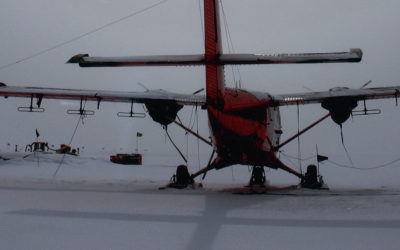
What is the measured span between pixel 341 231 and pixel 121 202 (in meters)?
6.32

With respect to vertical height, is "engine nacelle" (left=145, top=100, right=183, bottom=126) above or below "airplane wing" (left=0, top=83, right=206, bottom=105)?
below

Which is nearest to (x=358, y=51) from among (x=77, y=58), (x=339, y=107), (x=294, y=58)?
(x=294, y=58)

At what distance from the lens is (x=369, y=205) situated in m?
9.95

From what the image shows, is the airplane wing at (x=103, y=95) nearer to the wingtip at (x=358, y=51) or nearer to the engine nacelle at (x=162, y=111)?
the engine nacelle at (x=162, y=111)

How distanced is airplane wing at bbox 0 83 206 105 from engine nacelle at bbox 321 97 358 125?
5736 millimetres

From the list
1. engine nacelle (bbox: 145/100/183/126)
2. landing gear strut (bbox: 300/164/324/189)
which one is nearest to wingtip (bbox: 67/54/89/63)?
engine nacelle (bbox: 145/100/183/126)

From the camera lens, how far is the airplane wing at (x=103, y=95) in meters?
15.0

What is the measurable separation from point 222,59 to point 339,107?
8.34 m

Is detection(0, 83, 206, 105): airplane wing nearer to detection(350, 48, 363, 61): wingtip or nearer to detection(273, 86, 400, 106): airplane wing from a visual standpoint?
detection(273, 86, 400, 106): airplane wing

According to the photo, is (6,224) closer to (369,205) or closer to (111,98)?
(369,205)

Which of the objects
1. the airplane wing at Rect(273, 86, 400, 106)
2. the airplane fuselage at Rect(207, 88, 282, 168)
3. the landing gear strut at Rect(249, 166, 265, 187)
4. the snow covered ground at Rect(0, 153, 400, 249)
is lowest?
the landing gear strut at Rect(249, 166, 265, 187)

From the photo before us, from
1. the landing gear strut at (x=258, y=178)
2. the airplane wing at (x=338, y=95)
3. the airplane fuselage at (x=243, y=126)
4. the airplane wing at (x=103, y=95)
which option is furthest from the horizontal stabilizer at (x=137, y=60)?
the landing gear strut at (x=258, y=178)

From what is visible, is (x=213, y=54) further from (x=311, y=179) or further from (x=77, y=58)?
(x=311, y=179)

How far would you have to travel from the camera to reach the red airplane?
904 cm
